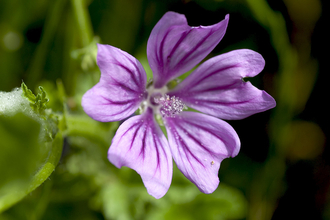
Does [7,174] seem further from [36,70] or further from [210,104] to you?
[210,104]

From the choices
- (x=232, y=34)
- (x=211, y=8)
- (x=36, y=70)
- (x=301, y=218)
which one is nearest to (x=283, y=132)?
(x=301, y=218)

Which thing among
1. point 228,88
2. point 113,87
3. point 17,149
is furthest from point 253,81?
point 17,149

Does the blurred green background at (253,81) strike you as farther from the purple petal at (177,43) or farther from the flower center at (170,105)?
the purple petal at (177,43)

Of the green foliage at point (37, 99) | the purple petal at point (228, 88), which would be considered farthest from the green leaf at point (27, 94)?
the purple petal at point (228, 88)

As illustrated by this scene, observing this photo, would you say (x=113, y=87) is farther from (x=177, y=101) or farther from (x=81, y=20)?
(x=81, y=20)

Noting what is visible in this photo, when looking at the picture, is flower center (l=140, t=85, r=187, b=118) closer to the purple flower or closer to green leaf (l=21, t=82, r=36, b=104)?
the purple flower

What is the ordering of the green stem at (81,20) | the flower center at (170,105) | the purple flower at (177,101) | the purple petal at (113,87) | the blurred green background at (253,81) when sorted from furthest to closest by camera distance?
1. the blurred green background at (253,81)
2. the green stem at (81,20)
3. the flower center at (170,105)
4. the purple flower at (177,101)
5. the purple petal at (113,87)

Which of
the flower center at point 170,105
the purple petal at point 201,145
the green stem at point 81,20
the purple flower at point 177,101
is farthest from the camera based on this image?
the green stem at point 81,20
